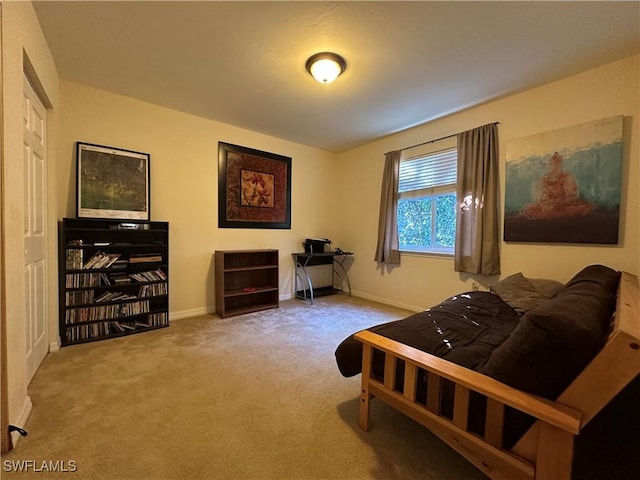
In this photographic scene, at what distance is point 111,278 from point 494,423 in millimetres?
3285

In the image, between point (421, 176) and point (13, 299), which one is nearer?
point (13, 299)

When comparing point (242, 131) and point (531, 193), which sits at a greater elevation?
point (242, 131)

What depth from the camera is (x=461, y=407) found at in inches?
42.7

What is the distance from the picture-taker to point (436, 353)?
144 centimetres

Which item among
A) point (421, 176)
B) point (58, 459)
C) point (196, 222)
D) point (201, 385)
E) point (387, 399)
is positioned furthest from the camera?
point (421, 176)

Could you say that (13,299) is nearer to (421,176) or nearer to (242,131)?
(242,131)

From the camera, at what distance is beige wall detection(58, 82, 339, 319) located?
2.70m

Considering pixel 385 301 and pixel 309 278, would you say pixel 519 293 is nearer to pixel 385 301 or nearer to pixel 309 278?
pixel 385 301

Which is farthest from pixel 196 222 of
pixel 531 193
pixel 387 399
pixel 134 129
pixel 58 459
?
pixel 531 193

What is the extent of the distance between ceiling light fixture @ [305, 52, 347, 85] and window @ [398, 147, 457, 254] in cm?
185

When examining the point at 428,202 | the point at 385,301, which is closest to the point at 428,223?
the point at 428,202

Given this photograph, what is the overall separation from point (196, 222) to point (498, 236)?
3.58 m

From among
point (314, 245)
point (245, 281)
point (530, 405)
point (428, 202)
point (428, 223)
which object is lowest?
point (245, 281)

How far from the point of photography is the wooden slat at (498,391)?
31.6 inches
